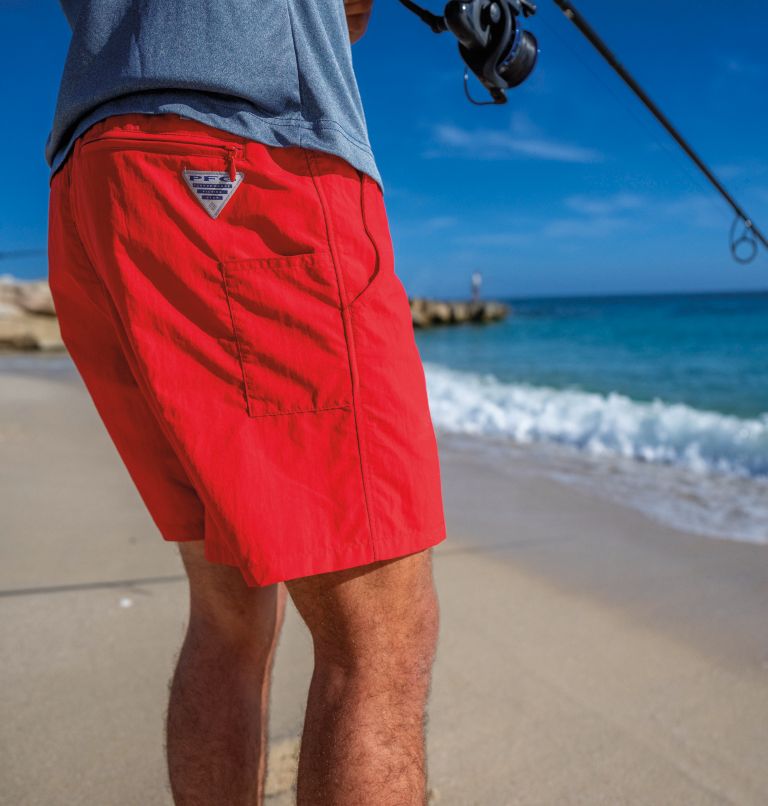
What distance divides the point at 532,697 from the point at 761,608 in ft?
3.18

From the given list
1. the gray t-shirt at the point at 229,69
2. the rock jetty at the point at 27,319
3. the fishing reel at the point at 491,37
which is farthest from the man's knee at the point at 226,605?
the rock jetty at the point at 27,319

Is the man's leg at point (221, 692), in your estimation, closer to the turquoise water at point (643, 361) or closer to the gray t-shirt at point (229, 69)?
the gray t-shirt at point (229, 69)

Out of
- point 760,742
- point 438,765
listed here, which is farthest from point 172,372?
point 760,742

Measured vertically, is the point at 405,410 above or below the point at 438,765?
above

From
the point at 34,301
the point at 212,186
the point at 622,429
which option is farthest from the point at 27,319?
the point at 212,186

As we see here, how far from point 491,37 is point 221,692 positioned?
118 centimetres

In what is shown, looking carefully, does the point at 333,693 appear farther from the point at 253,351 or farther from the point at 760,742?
the point at 760,742

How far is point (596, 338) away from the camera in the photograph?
76.6ft

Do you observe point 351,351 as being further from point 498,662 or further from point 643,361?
point 643,361

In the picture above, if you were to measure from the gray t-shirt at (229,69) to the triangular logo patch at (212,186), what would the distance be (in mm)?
51

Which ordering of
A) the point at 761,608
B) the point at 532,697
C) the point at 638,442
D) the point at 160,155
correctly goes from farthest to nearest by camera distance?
the point at 638,442, the point at 761,608, the point at 532,697, the point at 160,155

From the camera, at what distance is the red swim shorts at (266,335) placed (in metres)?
0.79

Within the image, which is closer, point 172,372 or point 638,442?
point 172,372

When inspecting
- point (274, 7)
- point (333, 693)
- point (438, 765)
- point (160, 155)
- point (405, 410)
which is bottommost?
point (438, 765)
